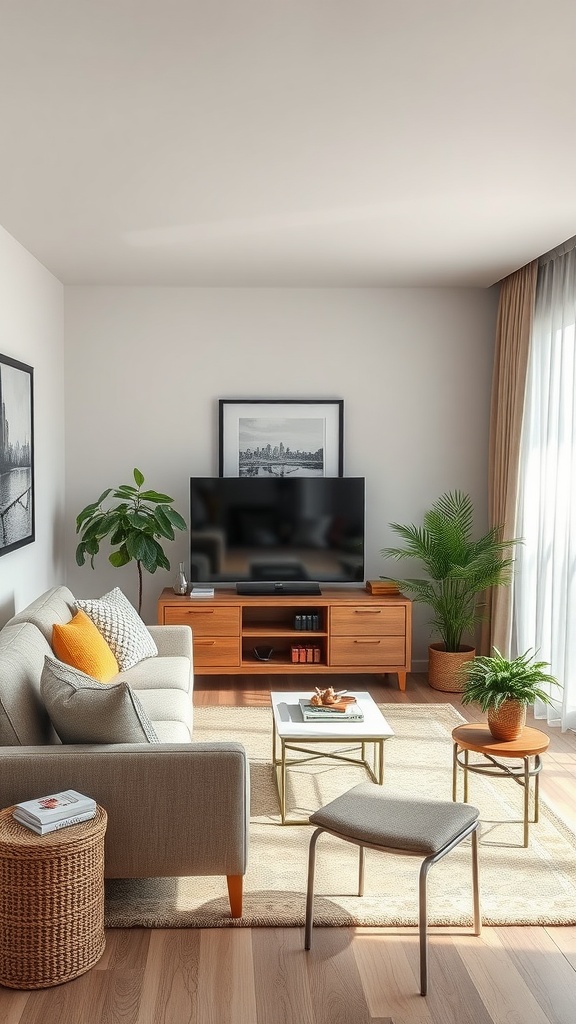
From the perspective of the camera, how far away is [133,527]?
562 centimetres

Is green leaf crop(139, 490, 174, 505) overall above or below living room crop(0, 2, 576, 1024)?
below

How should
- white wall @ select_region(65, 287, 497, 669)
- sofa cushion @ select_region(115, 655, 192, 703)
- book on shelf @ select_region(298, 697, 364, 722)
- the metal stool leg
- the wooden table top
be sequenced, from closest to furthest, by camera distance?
the metal stool leg
the wooden table top
book on shelf @ select_region(298, 697, 364, 722)
sofa cushion @ select_region(115, 655, 192, 703)
white wall @ select_region(65, 287, 497, 669)

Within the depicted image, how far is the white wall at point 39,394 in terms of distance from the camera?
4.56 meters

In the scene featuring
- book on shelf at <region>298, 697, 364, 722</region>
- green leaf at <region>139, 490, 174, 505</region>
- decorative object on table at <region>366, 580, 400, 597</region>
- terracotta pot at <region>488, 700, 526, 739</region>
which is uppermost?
green leaf at <region>139, 490, 174, 505</region>

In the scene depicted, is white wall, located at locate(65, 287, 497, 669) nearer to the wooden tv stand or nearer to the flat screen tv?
the flat screen tv

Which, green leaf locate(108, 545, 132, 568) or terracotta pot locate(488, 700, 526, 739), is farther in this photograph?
green leaf locate(108, 545, 132, 568)

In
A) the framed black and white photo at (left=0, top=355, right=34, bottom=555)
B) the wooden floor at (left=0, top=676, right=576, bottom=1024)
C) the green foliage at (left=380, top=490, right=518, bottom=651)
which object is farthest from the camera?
the green foliage at (left=380, top=490, right=518, bottom=651)

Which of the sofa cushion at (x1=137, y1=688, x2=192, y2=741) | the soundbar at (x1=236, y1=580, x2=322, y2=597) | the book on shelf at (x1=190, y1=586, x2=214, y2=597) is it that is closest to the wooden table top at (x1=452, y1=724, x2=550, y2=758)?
the sofa cushion at (x1=137, y1=688, x2=192, y2=741)

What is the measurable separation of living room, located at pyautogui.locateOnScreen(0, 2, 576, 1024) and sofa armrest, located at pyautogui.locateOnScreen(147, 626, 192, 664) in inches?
30.0

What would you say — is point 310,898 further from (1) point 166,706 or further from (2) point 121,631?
(2) point 121,631

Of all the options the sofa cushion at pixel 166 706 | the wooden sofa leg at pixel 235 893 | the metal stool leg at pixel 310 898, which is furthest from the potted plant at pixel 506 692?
the sofa cushion at pixel 166 706

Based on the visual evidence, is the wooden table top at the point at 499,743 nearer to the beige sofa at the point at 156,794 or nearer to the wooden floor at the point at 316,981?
the wooden floor at the point at 316,981

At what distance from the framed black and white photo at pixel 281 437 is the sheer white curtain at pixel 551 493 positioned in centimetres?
133

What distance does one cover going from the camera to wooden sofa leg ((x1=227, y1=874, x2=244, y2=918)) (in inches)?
111
